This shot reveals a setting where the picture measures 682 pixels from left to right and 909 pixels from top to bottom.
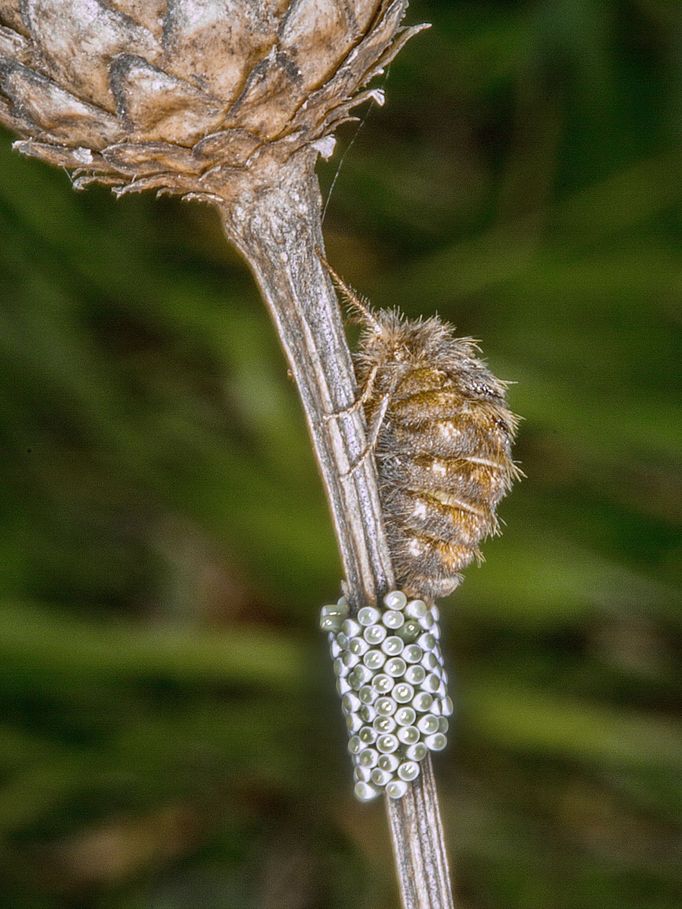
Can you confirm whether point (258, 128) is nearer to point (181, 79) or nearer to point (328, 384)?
point (181, 79)

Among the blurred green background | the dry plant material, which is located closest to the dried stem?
the dry plant material

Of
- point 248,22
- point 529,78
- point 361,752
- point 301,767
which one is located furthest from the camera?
point 529,78

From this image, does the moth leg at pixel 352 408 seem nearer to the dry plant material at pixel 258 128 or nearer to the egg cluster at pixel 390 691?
the dry plant material at pixel 258 128

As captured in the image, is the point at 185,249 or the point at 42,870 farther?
the point at 185,249

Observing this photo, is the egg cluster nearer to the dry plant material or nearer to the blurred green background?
the dry plant material

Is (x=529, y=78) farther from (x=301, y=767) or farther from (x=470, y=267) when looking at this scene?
(x=301, y=767)

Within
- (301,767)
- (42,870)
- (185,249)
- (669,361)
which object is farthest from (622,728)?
(185,249)

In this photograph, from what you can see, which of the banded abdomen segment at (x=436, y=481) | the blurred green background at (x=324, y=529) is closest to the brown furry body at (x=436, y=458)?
the banded abdomen segment at (x=436, y=481)
